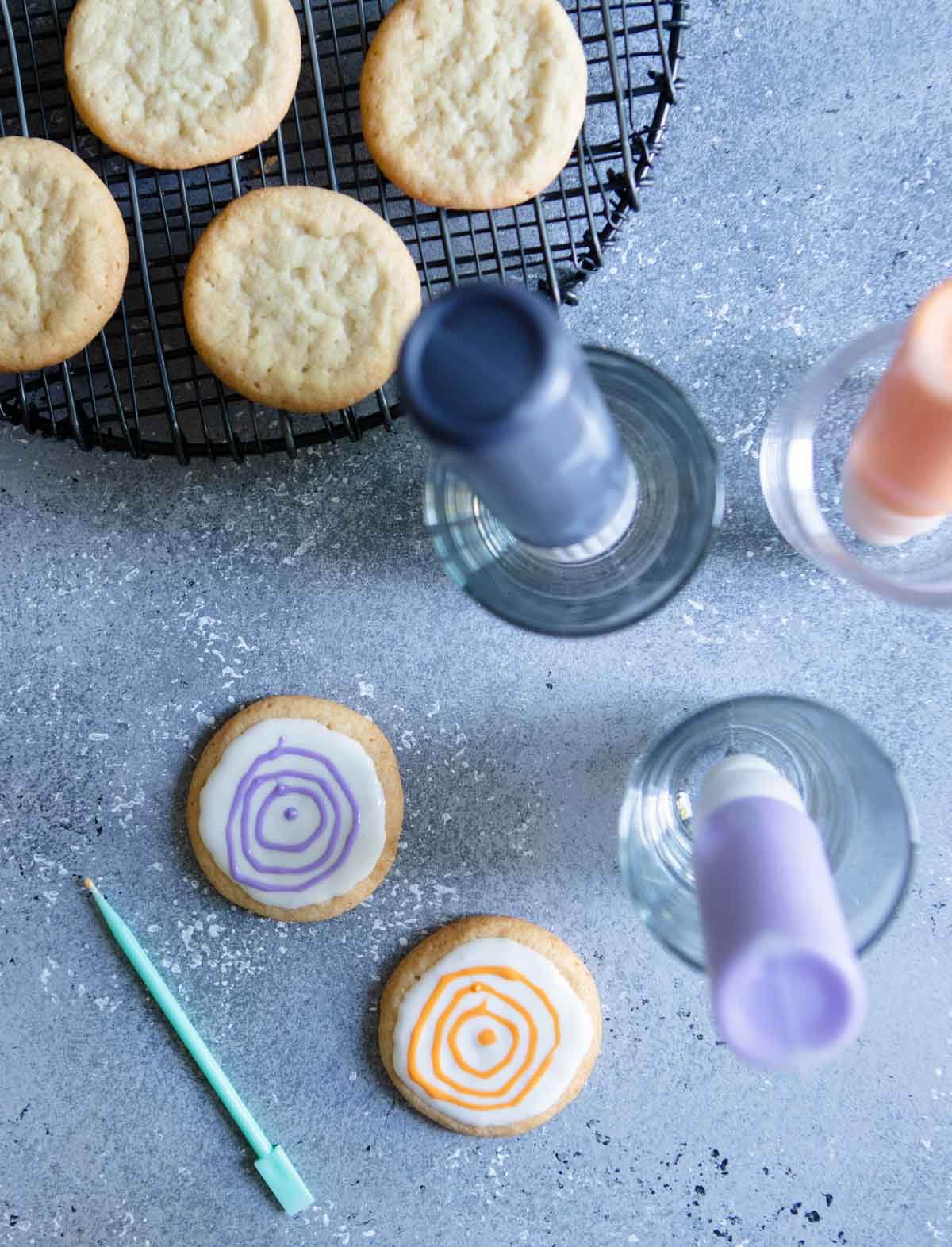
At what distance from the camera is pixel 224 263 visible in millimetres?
782

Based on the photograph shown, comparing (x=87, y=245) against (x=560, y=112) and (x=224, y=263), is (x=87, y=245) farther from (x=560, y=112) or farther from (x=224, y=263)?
(x=560, y=112)

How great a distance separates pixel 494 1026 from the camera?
0.86m

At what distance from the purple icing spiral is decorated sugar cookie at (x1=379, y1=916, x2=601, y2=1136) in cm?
11

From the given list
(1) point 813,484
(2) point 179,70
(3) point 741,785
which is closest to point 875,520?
(1) point 813,484

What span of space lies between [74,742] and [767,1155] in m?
0.64

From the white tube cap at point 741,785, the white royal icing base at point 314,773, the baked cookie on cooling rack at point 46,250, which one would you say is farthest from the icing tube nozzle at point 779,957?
the baked cookie on cooling rack at point 46,250

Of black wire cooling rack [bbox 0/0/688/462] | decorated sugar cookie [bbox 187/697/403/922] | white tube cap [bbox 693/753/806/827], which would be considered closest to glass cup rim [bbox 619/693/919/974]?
white tube cap [bbox 693/753/806/827]

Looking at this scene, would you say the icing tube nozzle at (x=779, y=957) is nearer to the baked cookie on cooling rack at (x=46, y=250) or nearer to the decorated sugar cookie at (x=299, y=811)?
the decorated sugar cookie at (x=299, y=811)

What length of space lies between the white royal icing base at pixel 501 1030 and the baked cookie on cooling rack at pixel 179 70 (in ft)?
2.03

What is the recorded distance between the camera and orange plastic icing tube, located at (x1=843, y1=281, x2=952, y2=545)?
614 mm

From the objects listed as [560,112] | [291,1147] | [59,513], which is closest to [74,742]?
[59,513]

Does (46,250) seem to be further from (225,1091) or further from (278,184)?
(225,1091)

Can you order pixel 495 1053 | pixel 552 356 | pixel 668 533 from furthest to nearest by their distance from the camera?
pixel 495 1053
pixel 668 533
pixel 552 356

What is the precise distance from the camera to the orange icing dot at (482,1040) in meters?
0.86
